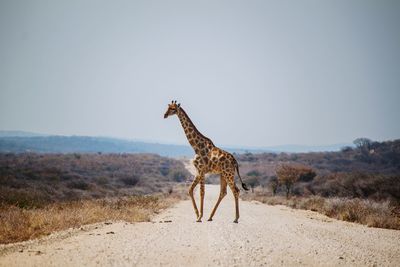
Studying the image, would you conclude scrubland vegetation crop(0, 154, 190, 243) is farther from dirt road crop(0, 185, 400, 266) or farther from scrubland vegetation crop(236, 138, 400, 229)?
scrubland vegetation crop(236, 138, 400, 229)

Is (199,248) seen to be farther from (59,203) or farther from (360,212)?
(59,203)

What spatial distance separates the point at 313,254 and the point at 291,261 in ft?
3.04

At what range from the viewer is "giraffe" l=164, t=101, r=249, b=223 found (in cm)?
1350

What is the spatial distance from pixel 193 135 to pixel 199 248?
5810 millimetres

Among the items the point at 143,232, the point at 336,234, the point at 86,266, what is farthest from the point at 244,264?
the point at 336,234

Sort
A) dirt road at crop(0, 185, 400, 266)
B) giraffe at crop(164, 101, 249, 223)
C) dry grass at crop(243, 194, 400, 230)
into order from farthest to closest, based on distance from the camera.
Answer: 1. dry grass at crop(243, 194, 400, 230)
2. giraffe at crop(164, 101, 249, 223)
3. dirt road at crop(0, 185, 400, 266)

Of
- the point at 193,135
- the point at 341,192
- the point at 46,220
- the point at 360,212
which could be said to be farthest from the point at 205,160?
the point at 341,192

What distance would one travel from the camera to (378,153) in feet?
247

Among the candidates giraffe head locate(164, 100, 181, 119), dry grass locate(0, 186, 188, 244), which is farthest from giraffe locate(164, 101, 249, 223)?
dry grass locate(0, 186, 188, 244)

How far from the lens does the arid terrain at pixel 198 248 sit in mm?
7555

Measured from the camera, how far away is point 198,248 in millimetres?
8805

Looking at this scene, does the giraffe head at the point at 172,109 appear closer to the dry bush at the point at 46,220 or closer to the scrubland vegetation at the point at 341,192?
the dry bush at the point at 46,220

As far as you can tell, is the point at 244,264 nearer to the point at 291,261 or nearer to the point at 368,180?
the point at 291,261

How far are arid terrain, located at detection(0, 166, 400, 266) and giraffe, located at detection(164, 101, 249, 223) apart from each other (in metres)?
1.65
